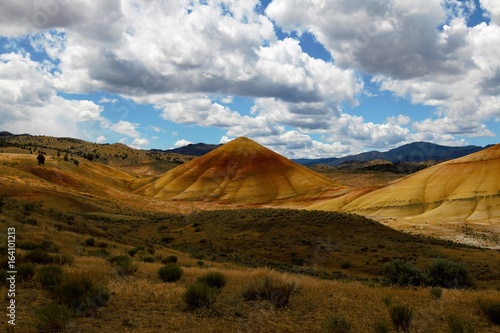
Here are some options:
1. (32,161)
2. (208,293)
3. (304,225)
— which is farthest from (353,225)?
(32,161)

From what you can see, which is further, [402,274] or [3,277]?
[402,274]

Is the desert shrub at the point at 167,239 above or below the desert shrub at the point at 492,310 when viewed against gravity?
below

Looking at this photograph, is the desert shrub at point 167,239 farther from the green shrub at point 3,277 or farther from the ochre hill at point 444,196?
the ochre hill at point 444,196

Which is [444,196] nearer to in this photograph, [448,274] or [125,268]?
[448,274]

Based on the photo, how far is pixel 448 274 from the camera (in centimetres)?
1970

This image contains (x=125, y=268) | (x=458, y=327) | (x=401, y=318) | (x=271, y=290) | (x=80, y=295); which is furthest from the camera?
(x=125, y=268)

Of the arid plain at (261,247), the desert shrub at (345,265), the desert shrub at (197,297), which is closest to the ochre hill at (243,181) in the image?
the arid plain at (261,247)

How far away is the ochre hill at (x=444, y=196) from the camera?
7738cm

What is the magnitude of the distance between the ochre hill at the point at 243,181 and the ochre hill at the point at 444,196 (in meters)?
26.1

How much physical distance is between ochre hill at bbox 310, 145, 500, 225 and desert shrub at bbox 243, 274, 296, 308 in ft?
233

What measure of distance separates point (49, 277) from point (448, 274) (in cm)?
1867

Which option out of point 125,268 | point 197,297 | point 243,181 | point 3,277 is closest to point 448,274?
point 197,297

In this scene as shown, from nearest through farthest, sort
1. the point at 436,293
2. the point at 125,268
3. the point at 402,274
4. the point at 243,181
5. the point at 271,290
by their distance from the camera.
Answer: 1. the point at 271,290
2. the point at 436,293
3. the point at 125,268
4. the point at 402,274
5. the point at 243,181

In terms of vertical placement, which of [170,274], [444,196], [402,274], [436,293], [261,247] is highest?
[444,196]
